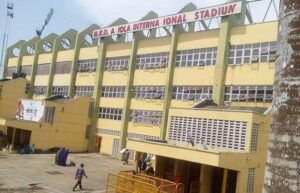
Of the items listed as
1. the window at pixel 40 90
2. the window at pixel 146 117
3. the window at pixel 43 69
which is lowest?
the window at pixel 146 117

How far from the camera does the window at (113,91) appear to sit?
39731 millimetres

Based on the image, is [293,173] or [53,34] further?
[53,34]

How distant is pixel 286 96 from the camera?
372 cm

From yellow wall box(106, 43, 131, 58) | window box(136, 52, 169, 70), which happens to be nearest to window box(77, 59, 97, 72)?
yellow wall box(106, 43, 131, 58)

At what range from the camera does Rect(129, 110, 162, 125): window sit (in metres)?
35.3

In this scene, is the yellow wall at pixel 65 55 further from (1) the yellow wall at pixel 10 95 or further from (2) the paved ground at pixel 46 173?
(2) the paved ground at pixel 46 173

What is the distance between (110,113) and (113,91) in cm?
229

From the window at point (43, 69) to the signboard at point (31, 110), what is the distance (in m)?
11.4

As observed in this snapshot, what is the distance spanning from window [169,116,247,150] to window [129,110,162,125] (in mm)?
10503

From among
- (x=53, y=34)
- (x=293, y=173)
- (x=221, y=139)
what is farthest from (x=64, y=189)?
(x=53, y=34)

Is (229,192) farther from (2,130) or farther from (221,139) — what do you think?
(2,130)

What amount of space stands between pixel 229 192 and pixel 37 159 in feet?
57.0

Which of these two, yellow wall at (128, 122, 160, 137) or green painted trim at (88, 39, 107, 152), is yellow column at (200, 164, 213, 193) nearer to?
yellow wall at (128, 122, 160, 137)

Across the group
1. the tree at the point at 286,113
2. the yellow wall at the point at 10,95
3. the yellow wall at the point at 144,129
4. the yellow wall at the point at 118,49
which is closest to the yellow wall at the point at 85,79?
the yellow wall at the point at 118,49
